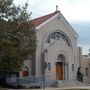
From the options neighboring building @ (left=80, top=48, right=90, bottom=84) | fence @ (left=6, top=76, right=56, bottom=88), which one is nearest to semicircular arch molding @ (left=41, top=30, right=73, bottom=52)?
fence @ (left=6, top=76, right=56, bottom=88)

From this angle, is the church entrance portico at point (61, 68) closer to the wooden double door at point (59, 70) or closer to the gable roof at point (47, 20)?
the wooden double door at point (59, 70)

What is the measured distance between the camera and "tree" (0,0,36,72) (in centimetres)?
3947

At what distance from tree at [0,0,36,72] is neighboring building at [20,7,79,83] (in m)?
8.62

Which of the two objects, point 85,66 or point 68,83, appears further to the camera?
point 85,66

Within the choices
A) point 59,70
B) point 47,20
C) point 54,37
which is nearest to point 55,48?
point 54,37

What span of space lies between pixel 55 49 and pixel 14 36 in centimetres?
1428

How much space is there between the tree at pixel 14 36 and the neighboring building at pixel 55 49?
8622mm

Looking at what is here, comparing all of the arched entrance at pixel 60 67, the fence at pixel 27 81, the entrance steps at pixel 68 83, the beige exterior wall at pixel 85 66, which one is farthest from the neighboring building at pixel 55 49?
the beige exterior wall at pixel 85 66

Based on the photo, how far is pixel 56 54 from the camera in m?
55.4

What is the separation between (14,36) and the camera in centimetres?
4166

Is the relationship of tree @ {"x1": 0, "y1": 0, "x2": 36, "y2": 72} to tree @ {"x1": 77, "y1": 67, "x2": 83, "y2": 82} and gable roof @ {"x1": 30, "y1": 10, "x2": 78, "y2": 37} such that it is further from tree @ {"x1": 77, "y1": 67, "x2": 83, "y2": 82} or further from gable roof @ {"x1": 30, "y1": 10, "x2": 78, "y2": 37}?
tree @ {"x1": 77, "y1": 67, "x2": 83, "y2": 82}

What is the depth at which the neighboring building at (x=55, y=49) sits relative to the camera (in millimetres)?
53912

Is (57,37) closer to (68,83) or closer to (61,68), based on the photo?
(61,68)

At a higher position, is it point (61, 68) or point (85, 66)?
point (85, 66)
